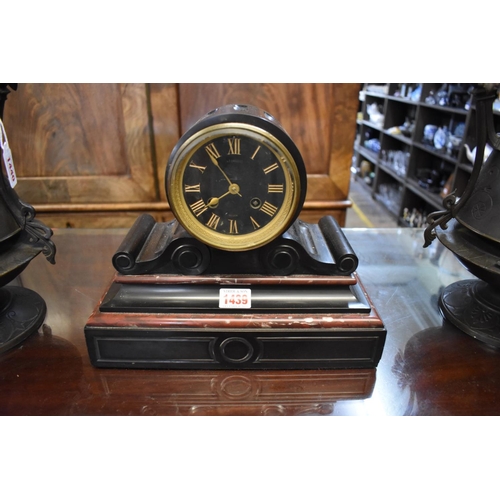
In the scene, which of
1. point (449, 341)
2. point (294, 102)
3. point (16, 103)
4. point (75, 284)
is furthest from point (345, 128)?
point (16, 103)

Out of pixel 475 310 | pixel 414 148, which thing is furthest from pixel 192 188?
pixel 414 148

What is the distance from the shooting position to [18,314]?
102 centimetres

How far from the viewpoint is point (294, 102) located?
1.74m

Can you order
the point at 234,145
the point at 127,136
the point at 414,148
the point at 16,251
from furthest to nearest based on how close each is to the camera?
the point at 414,148 < the point at 127,136 < the point at 16,251 < the point at 234,145

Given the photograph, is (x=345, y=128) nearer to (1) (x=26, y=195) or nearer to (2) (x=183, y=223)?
(2) (x=183, y=223)

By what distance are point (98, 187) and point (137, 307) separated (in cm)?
116

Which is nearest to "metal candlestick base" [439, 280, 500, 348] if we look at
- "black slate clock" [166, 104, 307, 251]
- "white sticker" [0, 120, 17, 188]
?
"black slate clock" [166, 104, 307, 251]

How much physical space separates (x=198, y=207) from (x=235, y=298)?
208 millimetres

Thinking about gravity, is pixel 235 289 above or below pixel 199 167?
below

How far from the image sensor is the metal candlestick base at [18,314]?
37.1 inches

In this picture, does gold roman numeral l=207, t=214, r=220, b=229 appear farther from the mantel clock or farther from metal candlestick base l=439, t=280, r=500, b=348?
metal candlestick base l=439, t=280, r=500, b=348

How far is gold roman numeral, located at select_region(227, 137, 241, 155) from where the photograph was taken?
0.78m

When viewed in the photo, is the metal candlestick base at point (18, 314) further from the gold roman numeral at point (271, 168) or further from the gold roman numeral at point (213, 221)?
the gold roman numeral at point (271, 168)

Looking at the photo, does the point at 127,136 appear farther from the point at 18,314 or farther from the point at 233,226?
the point at 233,226
